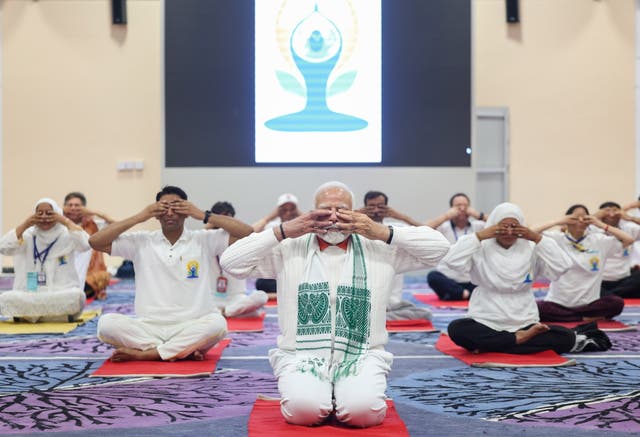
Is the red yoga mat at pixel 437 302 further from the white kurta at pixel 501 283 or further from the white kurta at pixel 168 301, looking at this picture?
the white kurta at pixel 168 301

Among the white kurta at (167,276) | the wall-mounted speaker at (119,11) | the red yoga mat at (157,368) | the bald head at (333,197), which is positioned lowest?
the red yoga mat at (157,368)

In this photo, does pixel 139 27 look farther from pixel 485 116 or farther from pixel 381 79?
pixel 485 116

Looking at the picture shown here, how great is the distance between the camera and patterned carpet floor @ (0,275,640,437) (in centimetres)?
313

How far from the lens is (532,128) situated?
11.0m

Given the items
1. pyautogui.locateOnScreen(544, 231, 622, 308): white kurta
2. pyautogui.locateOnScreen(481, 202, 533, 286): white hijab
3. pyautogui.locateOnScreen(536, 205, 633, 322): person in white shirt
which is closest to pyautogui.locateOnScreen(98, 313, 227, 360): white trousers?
pyautogui.locateOnScreen(481, 202, 533, 286): white hijab

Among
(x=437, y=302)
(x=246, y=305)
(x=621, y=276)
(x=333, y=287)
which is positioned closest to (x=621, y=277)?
(x=621, y=276)

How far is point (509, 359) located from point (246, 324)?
218 cm

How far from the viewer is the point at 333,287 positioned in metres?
3.38

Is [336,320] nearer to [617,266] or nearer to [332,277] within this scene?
[332,277]

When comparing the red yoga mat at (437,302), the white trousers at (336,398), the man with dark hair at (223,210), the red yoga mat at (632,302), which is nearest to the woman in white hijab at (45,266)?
the man with dark hair at (223,210)

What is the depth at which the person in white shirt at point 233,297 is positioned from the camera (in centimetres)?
629

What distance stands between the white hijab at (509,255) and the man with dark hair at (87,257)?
11.0 feet

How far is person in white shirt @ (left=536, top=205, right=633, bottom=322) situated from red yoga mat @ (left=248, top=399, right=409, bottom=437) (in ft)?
10.4

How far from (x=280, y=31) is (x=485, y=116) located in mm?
3211
